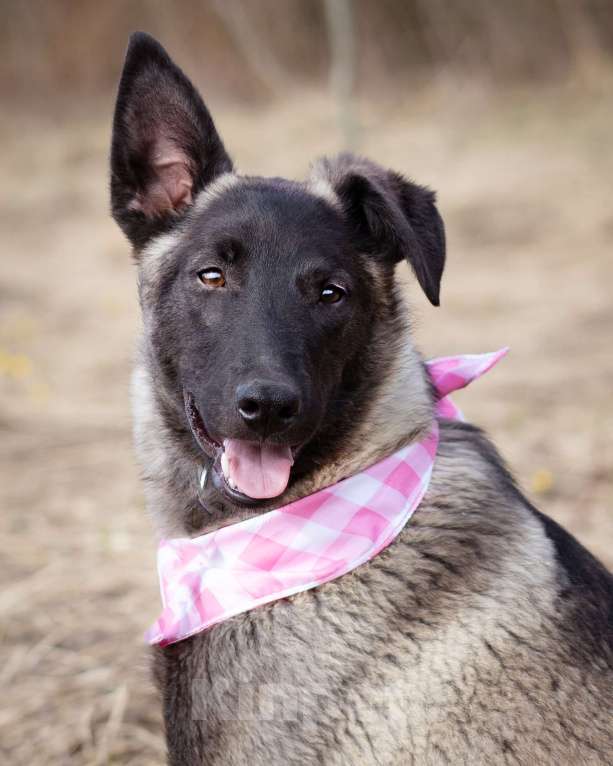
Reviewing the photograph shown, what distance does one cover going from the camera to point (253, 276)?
2.74 metres

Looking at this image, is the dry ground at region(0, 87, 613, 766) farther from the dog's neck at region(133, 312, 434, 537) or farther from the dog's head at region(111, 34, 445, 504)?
the dog's head at region(111, 34, 445, 504)

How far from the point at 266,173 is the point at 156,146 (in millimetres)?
11476

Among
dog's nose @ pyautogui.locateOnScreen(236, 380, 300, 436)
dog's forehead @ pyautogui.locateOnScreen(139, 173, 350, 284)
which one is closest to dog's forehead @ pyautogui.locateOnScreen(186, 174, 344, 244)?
dog's forehead @ pyautogui.locateOnScreen(139, 173, 350, 284)

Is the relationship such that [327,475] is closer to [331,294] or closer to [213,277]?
[331,294]

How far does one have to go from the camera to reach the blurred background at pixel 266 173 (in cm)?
438

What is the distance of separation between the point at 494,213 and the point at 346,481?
10202 mm

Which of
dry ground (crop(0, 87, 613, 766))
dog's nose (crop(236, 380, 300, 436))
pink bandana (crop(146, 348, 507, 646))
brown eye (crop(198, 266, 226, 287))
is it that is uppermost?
brown eye (crop(198, 266, 226, 287))

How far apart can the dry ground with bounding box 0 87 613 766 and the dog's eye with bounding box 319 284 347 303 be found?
0.34 meters

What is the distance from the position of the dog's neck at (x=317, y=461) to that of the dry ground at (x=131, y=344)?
243 millimetres

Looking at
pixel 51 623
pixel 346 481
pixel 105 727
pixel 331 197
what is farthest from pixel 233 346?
pixel 51 623

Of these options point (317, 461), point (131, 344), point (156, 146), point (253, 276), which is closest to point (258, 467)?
point (317, 461)

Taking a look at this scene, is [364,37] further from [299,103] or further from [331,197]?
[331,197]

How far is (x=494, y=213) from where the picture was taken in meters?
12.3

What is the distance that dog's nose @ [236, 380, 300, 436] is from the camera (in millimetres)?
2432
